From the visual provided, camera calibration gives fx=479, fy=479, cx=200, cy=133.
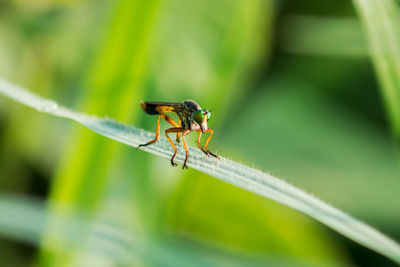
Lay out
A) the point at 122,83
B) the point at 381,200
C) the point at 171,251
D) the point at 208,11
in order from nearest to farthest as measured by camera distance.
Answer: the point at 122,83
the point at 171,251
the point at 208,11
the point at 381,200

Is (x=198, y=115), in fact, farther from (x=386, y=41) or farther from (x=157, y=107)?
(x=386, y=41)

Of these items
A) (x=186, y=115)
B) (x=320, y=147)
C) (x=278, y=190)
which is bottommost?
(x=278, y=190)

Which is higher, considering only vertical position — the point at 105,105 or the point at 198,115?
the point at 198,115

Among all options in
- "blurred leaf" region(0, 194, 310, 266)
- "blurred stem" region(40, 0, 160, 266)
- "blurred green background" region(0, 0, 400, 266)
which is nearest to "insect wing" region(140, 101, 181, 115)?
"blurred green background" region(0, 0, 400, 266)

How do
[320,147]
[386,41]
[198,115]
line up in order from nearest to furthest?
[386,41]
[198,115]
[320,147]

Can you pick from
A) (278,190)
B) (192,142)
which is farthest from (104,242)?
(278,190)

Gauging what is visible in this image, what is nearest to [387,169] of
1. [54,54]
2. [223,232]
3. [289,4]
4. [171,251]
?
[223,232]

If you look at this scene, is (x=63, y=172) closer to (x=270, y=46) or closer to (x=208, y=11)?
(x=208, y=11)

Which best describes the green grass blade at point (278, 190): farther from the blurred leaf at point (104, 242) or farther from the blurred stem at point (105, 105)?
the blurred leaf at point (104, 242)
